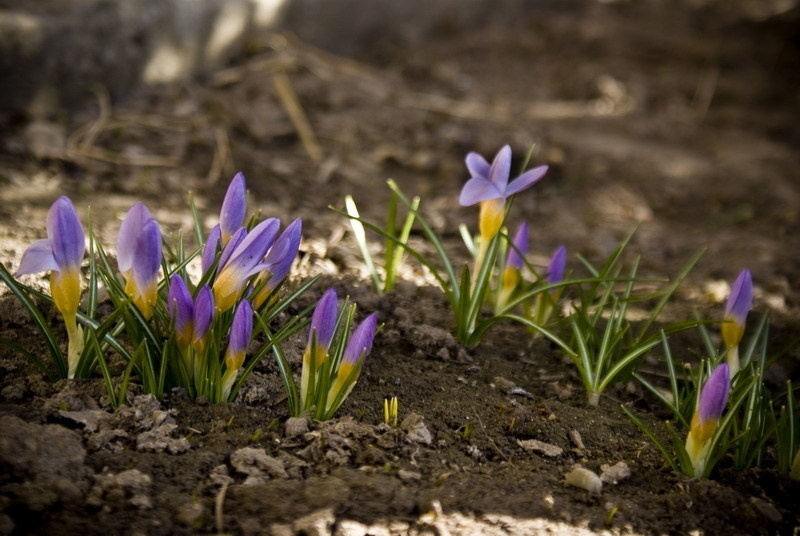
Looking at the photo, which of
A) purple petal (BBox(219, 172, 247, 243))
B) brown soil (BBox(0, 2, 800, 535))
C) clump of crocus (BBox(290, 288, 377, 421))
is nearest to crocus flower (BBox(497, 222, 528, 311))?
brown soil (BBox(0, 2, 800, 535))

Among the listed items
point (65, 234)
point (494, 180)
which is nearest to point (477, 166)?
point (494, 180)

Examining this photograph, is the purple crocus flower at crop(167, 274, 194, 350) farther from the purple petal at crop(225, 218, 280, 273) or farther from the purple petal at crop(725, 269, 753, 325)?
the purple petal at crop(725, 269, 753, 325)

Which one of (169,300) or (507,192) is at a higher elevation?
(507,192)

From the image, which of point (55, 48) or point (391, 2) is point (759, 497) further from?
point (391, 2)

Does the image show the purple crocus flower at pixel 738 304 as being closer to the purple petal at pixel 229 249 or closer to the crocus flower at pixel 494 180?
the crocus flower at pixel 494 180

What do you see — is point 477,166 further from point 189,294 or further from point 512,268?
point 189,294

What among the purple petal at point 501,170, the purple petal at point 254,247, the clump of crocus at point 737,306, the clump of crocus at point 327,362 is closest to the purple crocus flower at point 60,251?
the purple petal at point 254,247

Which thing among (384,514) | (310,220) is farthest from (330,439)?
(310,220)
